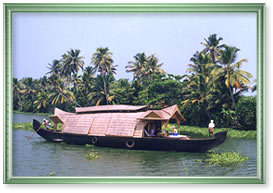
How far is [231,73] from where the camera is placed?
8.97m

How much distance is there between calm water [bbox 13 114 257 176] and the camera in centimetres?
693

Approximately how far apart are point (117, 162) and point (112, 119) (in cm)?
210

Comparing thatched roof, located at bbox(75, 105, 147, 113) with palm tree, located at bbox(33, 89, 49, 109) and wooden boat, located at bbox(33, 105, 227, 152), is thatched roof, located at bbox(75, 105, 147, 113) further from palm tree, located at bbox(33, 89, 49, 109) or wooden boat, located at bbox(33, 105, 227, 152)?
palm tree, located at bbox(33, 89, 49, 109)

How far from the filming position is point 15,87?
7.35m

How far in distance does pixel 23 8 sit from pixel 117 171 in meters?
3.91

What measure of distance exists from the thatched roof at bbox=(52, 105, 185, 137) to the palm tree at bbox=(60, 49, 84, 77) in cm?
122

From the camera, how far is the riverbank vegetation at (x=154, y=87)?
8672mm

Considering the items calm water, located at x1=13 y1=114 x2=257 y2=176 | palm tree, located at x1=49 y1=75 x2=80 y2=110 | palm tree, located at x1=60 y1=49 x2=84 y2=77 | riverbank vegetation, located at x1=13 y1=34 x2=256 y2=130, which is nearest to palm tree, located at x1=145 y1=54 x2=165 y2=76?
riverbank vegetation, located at x1=13 y1=34 x2=256 y2=130

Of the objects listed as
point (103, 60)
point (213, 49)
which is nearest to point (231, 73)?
point (213, 49)

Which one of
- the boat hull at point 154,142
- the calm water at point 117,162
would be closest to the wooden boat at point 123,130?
the boat hull at point 154,142

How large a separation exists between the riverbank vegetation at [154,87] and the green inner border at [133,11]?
612 mm

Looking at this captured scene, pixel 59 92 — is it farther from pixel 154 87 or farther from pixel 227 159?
pixel 227 159

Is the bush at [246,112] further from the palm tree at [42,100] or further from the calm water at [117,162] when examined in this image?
the palm tree at [42,100]

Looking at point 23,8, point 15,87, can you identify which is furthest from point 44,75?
point 23,8
